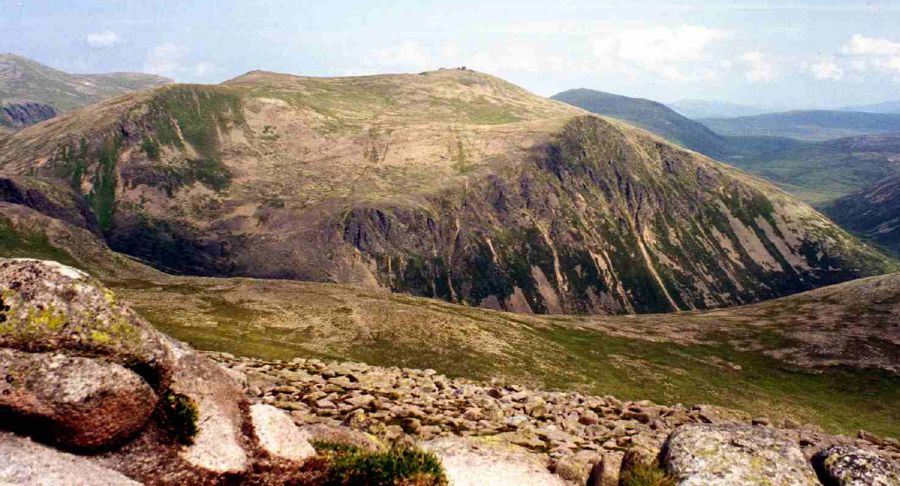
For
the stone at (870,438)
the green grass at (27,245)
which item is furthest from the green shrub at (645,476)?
the green grass at (27,245)

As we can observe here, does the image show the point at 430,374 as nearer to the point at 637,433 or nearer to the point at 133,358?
the point at 637,433

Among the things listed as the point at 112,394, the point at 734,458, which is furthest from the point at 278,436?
the point at 734,458

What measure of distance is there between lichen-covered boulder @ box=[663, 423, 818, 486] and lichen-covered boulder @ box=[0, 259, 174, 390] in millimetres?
18220

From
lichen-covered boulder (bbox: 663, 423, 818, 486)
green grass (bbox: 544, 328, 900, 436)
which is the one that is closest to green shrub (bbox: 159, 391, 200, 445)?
lichen-covered boulder (bbox: 663, 423, 818, 486)

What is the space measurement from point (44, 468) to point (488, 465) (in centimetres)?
1418

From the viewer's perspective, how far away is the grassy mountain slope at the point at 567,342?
74.7 m

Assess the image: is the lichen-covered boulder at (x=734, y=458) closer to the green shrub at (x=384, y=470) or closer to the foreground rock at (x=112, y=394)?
the green shrub at (x=384, y=470)

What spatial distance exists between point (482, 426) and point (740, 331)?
13617cm

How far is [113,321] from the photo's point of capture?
52.4ft

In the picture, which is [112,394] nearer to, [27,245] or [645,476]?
[645,476]

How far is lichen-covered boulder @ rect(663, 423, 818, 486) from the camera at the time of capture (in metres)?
17.7

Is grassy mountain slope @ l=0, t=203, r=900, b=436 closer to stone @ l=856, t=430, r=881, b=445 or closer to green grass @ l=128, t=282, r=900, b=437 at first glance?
green grass @ l=128, t=282, r=900, b=437

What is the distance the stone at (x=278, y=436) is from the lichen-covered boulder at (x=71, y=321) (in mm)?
3290

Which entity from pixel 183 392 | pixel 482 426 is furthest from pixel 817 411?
pixel 183 392
